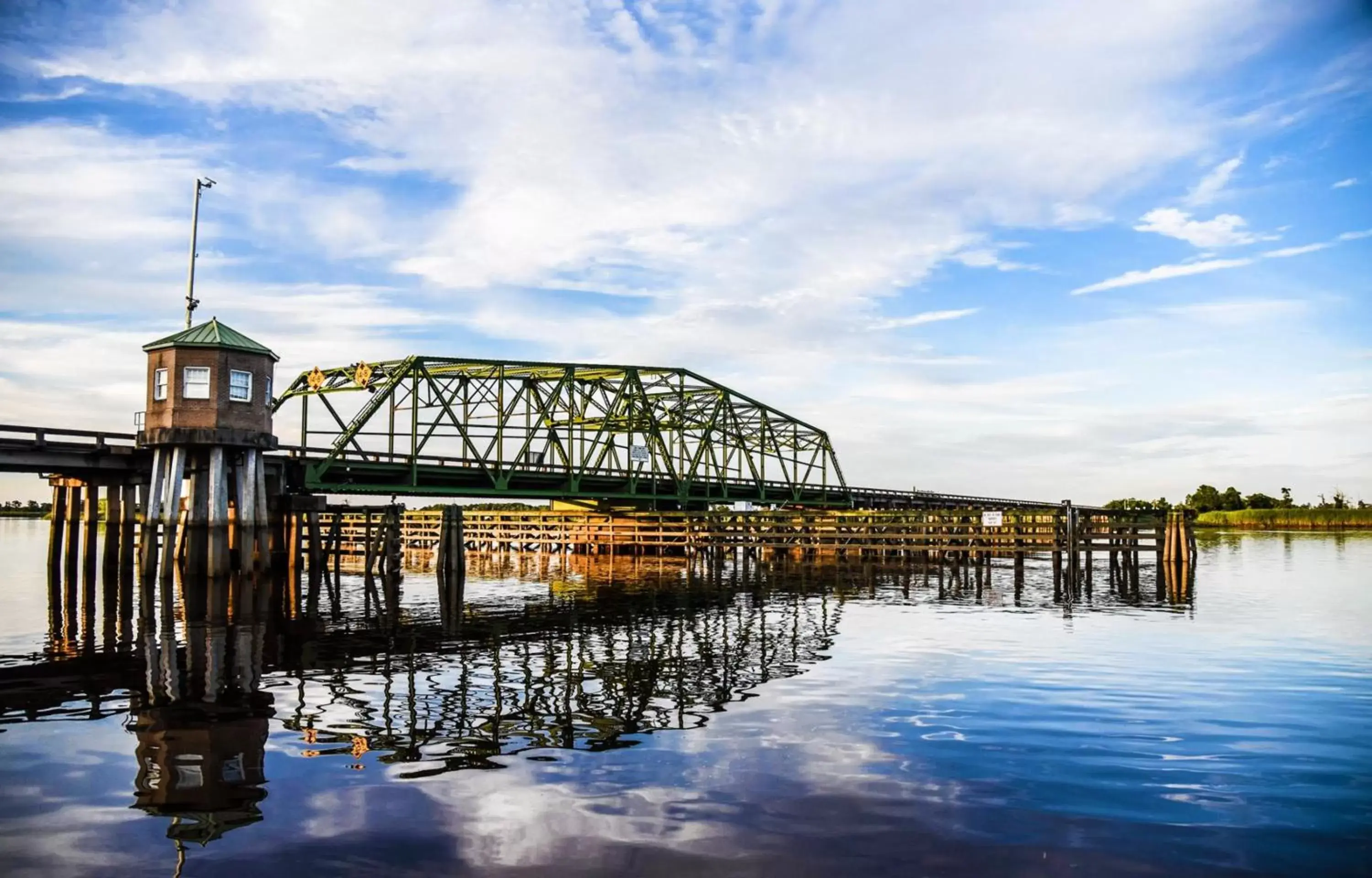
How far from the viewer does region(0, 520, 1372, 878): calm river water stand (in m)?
8.15

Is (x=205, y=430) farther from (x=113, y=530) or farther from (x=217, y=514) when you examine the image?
(x=113, y=530)

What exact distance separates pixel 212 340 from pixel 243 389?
2047 millimetres

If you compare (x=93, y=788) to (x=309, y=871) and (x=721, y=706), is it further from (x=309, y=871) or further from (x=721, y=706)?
(x=721, y=706)

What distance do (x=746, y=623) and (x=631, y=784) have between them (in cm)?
1545

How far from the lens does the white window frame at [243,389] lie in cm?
3525

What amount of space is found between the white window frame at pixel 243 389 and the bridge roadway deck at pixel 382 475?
3665 mm

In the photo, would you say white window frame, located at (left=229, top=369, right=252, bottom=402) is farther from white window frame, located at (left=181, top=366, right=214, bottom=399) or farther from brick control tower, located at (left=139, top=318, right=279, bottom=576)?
white window frame, located at (left=181, top=366, right=214, bottom=399)

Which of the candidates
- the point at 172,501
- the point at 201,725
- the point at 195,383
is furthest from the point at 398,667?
the point at 195,383

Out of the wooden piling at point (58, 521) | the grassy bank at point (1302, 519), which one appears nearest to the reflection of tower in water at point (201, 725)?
the wooden piling at point (58, 521)

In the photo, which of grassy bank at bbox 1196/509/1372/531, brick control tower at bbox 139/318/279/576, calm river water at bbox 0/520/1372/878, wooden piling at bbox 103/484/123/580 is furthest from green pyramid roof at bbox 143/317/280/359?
grassy bank at bbox 1196/509/1372/531

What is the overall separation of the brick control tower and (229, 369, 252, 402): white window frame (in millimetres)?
31

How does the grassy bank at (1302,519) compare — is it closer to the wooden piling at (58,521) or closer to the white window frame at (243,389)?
the white window frame at (243,389)

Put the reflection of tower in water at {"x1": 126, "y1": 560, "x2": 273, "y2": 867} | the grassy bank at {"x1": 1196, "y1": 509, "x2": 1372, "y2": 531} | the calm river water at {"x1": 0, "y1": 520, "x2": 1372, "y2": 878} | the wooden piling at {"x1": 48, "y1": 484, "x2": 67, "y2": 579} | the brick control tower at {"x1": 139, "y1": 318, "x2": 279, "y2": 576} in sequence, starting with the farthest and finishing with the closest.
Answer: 1. the grassy bank at {"x1": 1196, "y1": 509, "x2": 1372, "y2": 531}
2. the wooden piling at {"x1": 48, "y1": 484, "x2": 67, "y2": 579}
3. the brick control tower at {"x1": 139, "y1": 318, "x2": 279, "y2": 576}
4. the reflection of tower in water at {"x1": 126, "y1": 560, "x2": 273, "y2": 867}
5. the calm river water at {"x1": 0, "y1": 520, "x2": 1372, "y2": 878}

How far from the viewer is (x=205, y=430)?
3422 cm
